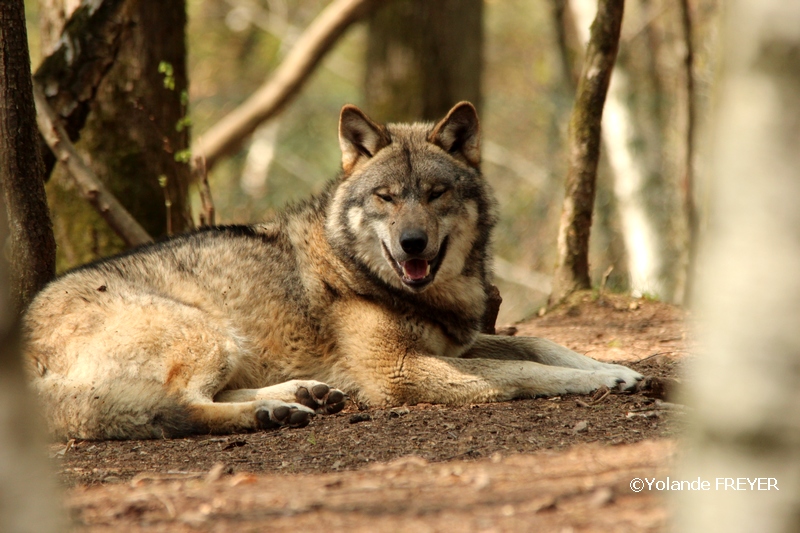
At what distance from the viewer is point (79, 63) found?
744 centimetres

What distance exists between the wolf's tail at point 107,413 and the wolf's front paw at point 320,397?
753 mm

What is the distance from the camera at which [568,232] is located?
7.58 metres

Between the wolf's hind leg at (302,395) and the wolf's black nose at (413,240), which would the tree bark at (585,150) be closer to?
the wolf's black nose at (413,240)

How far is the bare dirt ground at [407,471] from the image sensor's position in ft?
9.05

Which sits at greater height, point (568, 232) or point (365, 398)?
point (568, 232)

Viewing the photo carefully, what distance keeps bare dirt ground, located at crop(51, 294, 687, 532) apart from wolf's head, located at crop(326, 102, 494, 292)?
107 centimetres

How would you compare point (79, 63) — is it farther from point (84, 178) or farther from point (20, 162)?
point (20, 162)

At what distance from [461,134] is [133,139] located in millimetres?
3566

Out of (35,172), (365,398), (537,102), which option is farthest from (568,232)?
(537,102)

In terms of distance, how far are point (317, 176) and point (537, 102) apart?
6941 millimetres

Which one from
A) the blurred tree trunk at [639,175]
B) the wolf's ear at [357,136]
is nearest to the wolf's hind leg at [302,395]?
the wolf's ear at [357,136]

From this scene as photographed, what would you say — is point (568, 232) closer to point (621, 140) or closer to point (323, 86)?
point (621, 140)

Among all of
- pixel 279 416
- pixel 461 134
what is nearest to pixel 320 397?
pixel 279 416

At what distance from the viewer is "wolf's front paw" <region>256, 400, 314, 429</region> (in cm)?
489
